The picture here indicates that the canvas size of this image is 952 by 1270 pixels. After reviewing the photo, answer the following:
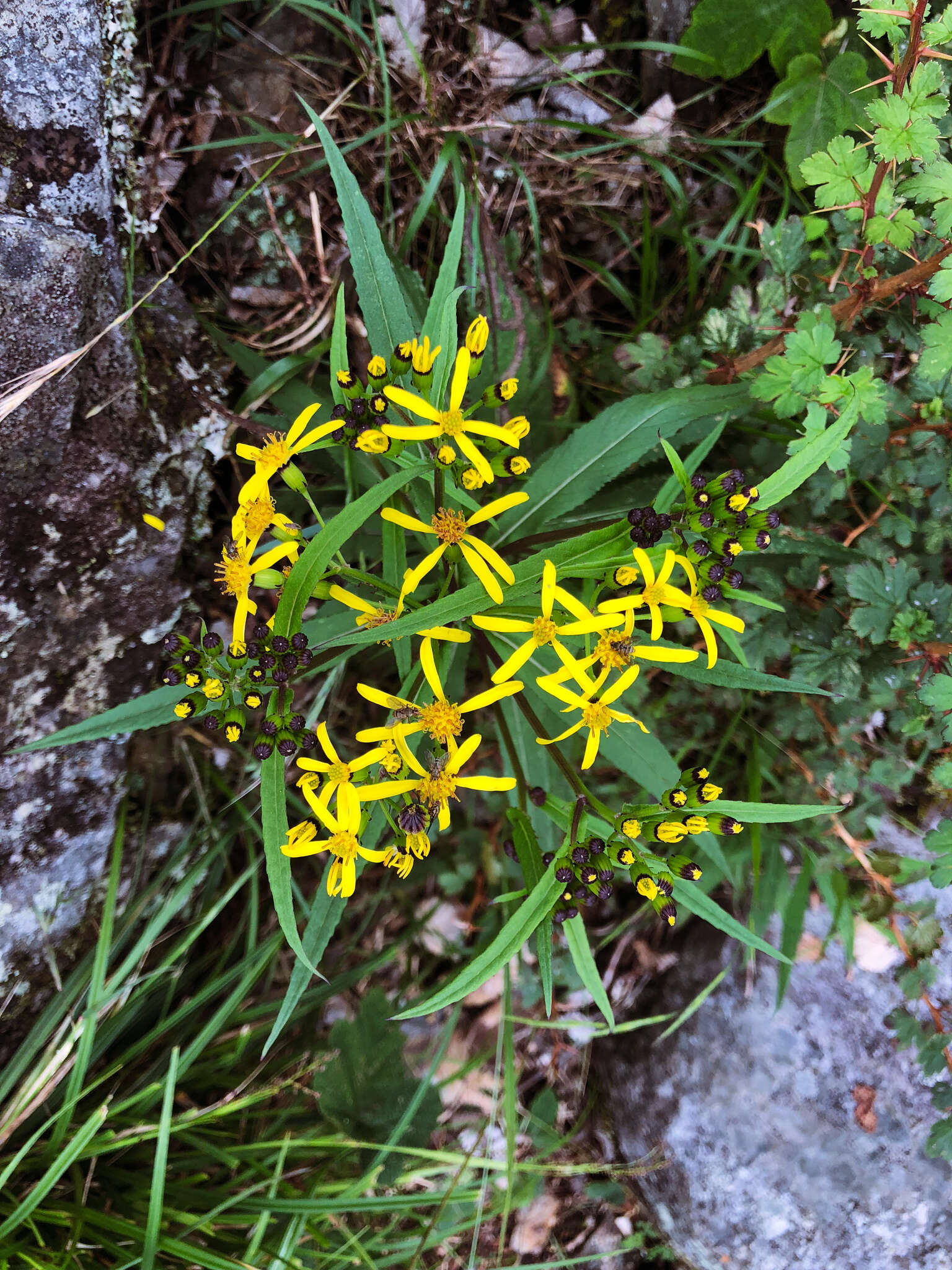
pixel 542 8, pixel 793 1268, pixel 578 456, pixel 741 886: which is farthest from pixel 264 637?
pixel 793 1268

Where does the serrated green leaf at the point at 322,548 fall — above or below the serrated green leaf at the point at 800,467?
above

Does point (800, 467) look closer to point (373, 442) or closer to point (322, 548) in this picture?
point (373, 442)

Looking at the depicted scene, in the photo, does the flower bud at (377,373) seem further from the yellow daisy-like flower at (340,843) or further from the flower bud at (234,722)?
the yellow daisy-like flower at (340,843)

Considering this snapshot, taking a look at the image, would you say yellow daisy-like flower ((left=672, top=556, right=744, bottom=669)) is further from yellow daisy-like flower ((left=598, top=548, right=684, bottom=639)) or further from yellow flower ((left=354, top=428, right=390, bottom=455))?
yellow flower ((left=354, top=428, right=390, bottom=455))

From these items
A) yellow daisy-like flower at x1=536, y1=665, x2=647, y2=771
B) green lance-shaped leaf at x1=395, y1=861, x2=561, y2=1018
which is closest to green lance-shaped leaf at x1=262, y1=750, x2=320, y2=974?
green lance-shaped leaf at x1=395, y1=861, x2=561, y2=1018

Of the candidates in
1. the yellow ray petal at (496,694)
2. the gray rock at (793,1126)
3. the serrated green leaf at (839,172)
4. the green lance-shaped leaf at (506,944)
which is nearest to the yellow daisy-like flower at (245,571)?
the yellow ray petal at (496,694)

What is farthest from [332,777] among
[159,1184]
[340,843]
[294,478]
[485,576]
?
[159,1184]
